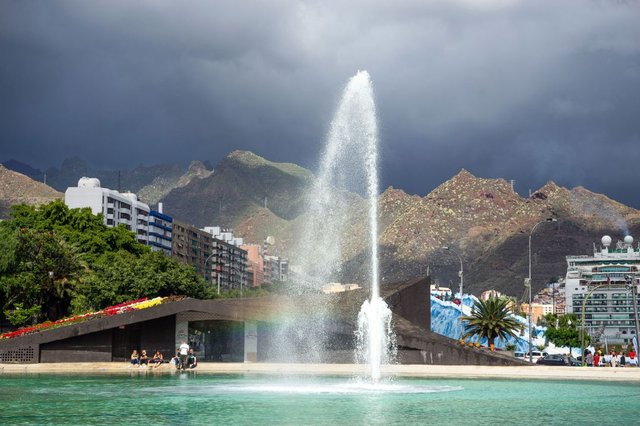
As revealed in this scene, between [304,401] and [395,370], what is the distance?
771 inches

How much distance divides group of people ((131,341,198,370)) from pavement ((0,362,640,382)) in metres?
0.43

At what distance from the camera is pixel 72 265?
6931 cm

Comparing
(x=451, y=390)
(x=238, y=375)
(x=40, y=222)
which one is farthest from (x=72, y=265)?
(x=451, y=390)

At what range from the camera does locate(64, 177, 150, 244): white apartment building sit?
531 feet

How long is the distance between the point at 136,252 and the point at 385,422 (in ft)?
228

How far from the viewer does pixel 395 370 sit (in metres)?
47.2

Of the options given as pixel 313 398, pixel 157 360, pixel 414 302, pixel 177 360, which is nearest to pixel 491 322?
pixel 414 302

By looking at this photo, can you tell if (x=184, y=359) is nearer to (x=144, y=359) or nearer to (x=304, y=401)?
(x=144, y=359)

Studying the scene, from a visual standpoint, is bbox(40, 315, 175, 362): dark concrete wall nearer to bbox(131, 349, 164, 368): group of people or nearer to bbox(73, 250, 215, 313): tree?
bbox(131, 349, 164, 368): group of people

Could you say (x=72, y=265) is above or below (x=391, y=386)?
above

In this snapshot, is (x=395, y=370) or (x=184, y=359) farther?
(x=184, y=359)

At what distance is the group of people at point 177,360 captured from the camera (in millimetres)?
48500

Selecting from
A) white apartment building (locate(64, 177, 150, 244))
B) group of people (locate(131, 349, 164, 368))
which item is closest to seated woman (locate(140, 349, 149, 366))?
group of people (locate(131, 349, 164, 368))

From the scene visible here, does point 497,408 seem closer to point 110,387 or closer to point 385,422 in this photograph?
point 385,422
